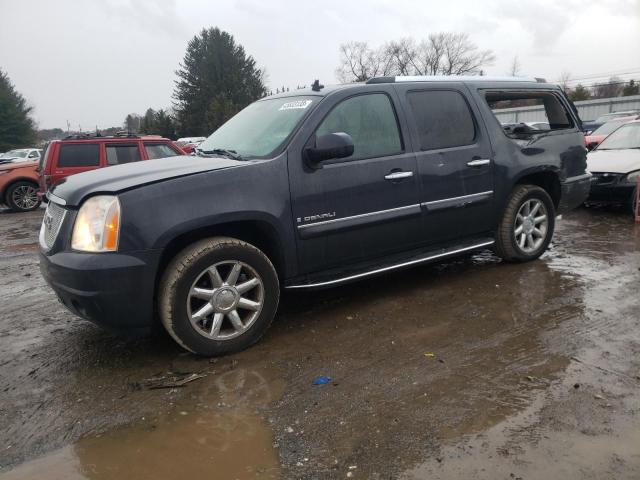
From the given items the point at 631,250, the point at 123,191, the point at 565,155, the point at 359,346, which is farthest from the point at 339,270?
the point at 631,250

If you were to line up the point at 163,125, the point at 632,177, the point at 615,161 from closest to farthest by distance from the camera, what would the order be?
the point at 632,177, the point at 615,161, the point at 163,125

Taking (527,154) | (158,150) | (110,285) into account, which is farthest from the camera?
(158,150)

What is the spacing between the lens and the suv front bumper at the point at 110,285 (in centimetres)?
299

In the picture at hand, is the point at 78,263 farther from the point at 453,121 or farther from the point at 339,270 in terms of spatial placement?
the point at 453,121

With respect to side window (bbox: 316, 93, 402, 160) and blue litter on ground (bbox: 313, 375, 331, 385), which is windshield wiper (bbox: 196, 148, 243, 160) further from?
blue litter on ground (bbox: 313, 375, 331, 385)

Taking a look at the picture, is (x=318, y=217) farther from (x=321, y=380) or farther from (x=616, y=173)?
(x=616, y=173)

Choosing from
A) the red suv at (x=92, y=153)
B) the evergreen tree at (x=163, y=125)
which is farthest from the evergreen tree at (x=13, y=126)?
the red suv at (x=92, y=153)

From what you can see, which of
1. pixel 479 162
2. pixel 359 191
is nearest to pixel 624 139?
pixel 479 162

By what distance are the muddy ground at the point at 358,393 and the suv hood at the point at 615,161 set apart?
155 inches

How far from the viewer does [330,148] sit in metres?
3.54

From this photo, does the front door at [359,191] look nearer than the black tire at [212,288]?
No

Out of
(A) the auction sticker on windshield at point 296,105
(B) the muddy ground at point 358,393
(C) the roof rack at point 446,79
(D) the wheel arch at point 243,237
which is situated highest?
(C) the roof rack at point 446,79

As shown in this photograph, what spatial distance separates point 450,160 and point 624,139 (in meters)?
6.30

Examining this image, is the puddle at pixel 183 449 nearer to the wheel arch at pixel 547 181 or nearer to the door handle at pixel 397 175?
the door handle at pixel 397 175
